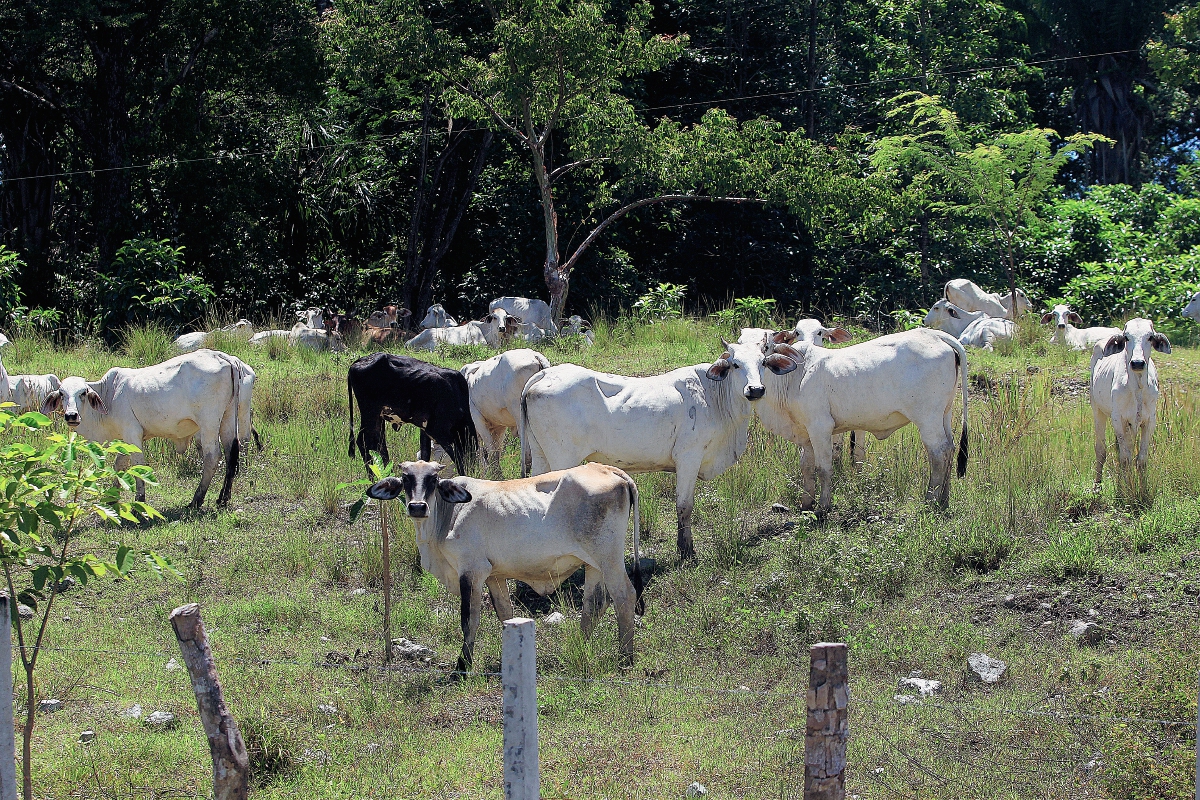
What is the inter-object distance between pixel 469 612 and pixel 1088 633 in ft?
13.9

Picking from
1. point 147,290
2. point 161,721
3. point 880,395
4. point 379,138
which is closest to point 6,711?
point 161,721

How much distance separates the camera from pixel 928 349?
11.1 m

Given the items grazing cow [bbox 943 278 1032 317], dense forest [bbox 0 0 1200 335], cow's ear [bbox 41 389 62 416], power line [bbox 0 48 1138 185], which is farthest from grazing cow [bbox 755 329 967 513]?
power line [bbox 0 48 1138 185]

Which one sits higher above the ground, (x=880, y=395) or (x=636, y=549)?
(x=880, y=395)

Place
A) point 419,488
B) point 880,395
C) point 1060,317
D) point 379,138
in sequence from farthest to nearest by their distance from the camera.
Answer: point 379,138 → point 1060,317 → point 880,395 → point 419,488

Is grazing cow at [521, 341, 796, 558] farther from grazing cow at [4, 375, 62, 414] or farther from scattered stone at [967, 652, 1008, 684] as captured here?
grazing cow at [4, 375, 62, 414]

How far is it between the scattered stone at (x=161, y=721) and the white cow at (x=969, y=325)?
1374 centimetres

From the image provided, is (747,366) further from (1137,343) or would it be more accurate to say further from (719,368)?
(1137,343)

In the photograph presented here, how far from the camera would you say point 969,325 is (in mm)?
18891

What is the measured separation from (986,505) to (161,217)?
65.0 ft

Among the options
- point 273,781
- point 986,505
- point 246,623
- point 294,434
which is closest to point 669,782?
point 273,781

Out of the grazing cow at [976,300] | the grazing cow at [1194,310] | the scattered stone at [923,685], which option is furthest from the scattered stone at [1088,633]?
the grazing cow at [1194,310]

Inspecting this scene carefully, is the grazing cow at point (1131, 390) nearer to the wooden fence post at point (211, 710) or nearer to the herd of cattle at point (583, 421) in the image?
the herd of cattle at point (583, 421)

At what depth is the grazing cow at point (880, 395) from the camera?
36.3ft
